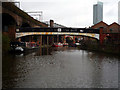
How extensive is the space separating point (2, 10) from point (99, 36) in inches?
913

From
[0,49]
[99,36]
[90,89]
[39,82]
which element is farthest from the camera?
[99,36]

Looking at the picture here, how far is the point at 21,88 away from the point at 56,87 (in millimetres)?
1672

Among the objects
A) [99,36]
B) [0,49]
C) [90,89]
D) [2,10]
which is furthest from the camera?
[99,36]

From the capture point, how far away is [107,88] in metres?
7.01

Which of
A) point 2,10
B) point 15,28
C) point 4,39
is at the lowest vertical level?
point 4,39

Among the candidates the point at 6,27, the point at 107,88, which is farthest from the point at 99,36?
the point at 107,88

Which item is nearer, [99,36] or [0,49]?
Answer: [0,49]

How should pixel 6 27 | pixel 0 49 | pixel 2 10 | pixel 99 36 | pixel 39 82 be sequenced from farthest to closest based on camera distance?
1. pixel 99 36
2. pixel 6 27
3. pixel 2 10
4. pixel 0 49
5. pixel 39 82

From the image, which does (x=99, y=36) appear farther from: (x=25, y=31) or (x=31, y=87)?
(x=31, y=87)

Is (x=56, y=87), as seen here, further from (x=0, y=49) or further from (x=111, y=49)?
(x=111, y=49)

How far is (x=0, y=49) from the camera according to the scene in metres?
20.5

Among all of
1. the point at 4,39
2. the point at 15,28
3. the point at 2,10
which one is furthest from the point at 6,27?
the point at 4,39

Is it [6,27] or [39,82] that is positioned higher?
[6,27]

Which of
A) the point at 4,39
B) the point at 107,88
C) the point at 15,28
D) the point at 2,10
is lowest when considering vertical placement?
the point at 107,88
